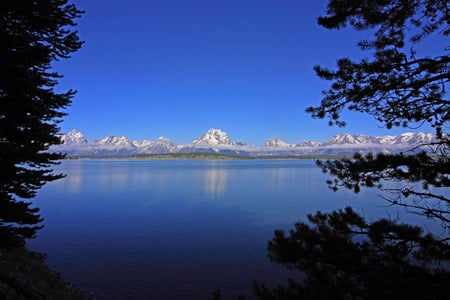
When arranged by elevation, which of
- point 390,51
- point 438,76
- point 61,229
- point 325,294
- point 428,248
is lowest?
point 61,229

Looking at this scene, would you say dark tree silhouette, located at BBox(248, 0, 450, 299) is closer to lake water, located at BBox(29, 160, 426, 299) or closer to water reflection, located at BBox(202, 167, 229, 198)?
lake water, located at BBox(29, 160, 426, 299)

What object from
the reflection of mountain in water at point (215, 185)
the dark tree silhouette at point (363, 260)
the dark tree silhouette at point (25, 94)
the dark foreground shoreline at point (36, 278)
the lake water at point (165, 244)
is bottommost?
the lake water at point (165, 244)

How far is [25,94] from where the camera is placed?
1273 cm

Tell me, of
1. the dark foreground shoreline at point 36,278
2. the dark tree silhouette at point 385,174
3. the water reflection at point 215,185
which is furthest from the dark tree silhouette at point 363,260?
the water reflection at point 215,185

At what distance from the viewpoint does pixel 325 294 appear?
6309mm

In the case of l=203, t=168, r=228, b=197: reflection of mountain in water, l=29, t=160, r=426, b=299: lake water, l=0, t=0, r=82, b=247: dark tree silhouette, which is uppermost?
l=0, t=0, r=82, b=247: dark tree silhouette

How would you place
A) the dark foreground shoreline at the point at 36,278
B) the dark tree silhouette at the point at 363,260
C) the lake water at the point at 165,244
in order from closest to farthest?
the dark tree silhouette at the point at 363,260 → the dark foreground shoreline at the point at 36,278 → the lake water at the point at 165,244

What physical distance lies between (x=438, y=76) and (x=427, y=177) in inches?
75.7

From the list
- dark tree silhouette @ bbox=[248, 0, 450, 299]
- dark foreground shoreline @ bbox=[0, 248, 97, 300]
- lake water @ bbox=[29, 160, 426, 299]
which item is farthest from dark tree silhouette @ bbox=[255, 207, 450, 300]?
lake water @ bbox=[29, 160, 426, 299]

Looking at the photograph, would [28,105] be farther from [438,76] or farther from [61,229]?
[61,229]

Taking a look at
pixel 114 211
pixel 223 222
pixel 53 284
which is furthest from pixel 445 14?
pixel 114 211

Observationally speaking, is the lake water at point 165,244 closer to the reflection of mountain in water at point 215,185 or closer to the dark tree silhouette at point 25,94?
the dark tree silhouette at point 25,94

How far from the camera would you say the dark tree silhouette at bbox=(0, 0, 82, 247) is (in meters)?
11.7

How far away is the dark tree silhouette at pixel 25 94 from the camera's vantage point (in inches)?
461
